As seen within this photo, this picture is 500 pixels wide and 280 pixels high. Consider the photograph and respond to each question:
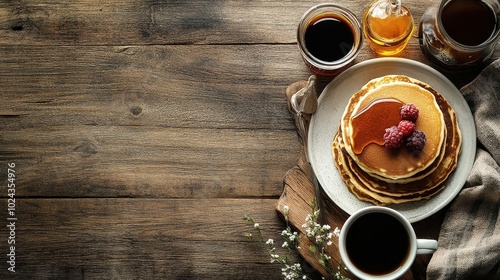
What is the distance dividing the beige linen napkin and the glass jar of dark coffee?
0.34 m

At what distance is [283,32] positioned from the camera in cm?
190

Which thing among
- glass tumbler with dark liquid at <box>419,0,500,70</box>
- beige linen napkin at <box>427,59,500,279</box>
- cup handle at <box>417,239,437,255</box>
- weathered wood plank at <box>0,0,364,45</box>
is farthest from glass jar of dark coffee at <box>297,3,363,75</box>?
cup handle at <box>417,239,437,255</box>

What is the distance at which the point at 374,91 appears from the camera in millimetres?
1759

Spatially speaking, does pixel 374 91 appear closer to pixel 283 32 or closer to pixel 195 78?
pixel 283 32

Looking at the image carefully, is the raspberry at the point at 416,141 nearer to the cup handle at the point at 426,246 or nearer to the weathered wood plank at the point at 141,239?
the cup handle at the point at 426,246

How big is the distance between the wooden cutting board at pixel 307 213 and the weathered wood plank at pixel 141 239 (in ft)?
0.22

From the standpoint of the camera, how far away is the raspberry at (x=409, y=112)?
5.55ft

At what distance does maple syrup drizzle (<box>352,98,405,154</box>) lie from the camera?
173 centimetres

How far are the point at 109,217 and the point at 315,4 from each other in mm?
856

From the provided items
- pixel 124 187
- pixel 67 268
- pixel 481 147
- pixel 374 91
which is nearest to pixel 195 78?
pixel 124 187

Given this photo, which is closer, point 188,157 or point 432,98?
point 432,98

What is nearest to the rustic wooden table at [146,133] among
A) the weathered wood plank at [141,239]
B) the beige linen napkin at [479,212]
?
the weathered wood plank at [141,239]

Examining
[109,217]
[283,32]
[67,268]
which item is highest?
[283,32]

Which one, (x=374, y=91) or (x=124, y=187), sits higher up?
(x=374, y=91)
